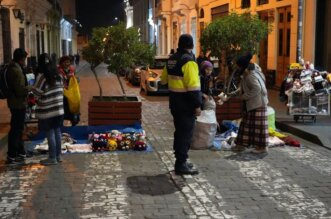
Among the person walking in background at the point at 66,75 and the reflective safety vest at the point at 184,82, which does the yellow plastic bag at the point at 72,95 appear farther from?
the reflective safety vest at the point at 184,82

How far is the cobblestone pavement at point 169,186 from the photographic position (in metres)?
5.89

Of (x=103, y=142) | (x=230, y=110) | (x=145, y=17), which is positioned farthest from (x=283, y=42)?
(x=145, y=17)

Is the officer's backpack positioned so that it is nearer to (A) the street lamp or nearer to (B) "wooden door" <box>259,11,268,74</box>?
(B) "wooden door" <box>259,11,268,74</box>

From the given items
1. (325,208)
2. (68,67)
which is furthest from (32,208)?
(68,67)

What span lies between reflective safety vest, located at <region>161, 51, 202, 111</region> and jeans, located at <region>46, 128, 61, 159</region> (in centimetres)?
192

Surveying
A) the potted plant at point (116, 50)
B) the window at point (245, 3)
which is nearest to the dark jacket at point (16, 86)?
the potted plant at point (116, 50)

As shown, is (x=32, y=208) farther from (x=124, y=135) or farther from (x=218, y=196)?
(x=124, y=135)

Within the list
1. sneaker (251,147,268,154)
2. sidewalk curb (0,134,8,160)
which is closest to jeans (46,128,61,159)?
sidewalk curb (0,134,8,160)

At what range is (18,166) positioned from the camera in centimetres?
806

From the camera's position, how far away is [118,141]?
9.17 meters

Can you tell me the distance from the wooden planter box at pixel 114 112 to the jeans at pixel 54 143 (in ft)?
6.84

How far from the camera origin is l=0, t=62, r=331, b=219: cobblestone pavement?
5.89 m

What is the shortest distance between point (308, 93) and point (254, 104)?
272cm

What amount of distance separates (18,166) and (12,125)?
0.65m
